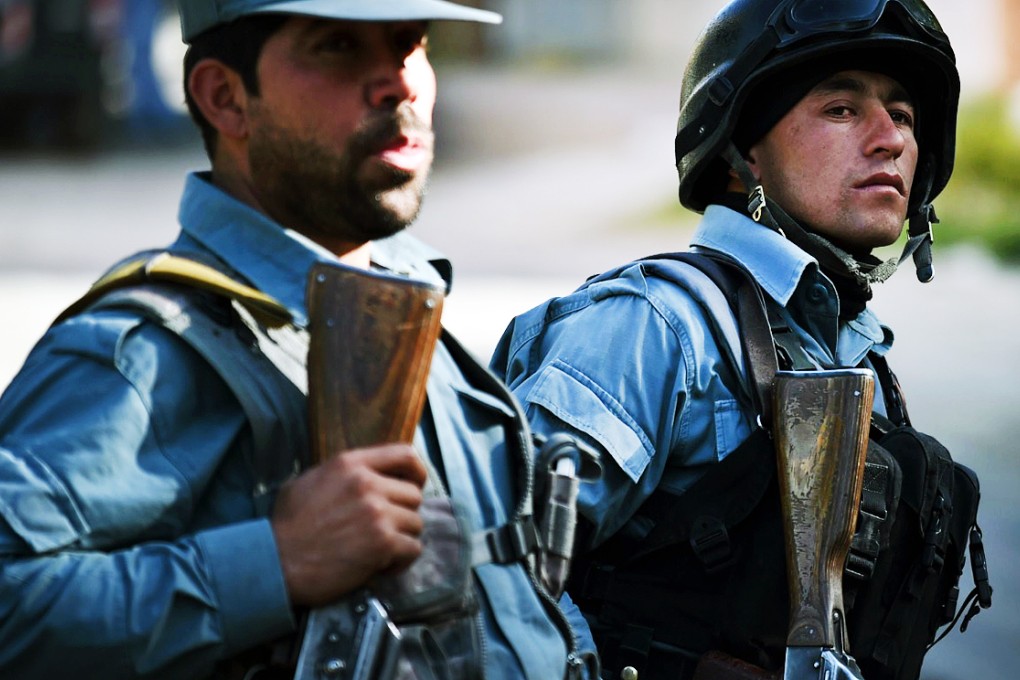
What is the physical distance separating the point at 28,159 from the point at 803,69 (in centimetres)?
1049

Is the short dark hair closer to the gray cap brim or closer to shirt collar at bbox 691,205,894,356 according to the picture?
the gray cap brim

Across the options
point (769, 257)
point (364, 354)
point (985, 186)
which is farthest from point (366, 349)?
point (985, 186)

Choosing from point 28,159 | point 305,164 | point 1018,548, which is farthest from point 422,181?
point 28,159

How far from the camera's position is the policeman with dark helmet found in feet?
10.1

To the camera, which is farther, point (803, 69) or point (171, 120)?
point (171, 120)

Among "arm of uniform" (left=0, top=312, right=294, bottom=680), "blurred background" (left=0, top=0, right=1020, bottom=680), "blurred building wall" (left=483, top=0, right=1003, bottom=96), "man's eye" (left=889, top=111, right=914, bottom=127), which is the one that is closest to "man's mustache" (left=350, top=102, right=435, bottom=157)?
"arm of uniform" (left=0, top=312, right=294, bottom=680)

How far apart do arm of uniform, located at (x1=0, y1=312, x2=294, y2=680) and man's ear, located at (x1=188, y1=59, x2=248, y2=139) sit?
1.18ft

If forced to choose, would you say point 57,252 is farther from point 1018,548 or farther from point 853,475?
point 853,475

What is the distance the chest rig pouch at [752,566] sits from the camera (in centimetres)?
307

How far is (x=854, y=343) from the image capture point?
3.58 metres

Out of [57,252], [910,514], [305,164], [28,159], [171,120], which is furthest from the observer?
[171,120]

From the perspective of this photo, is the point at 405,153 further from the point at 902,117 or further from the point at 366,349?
the point at 902,117

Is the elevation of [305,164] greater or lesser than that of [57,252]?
greater

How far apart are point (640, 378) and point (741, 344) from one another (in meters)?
0.20
